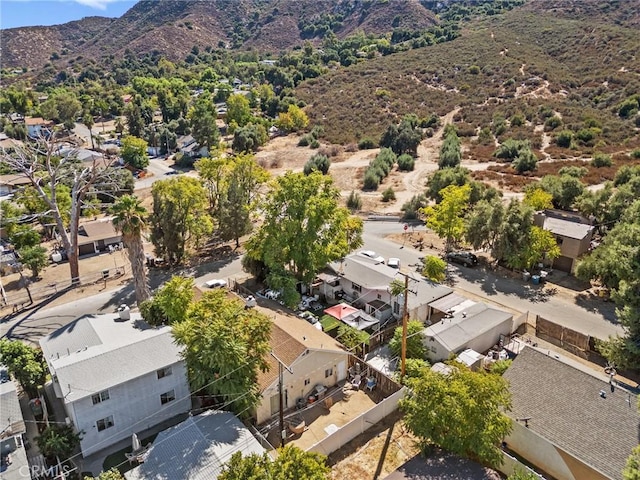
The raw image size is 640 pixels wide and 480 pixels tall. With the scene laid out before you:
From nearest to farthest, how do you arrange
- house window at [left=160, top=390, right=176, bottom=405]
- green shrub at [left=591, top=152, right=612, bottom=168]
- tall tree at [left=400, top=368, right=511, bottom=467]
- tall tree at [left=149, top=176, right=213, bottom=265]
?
1. tall tree at [left=400, top=368, right=511, bottom=467]
2. house window at [left=160, top=390, right=176, bottom=405]
3. tall tree at [left=149, top=176, right=213, bottom=265]
4. green shrub at [left=591, top=152, right=612, bottom=168]

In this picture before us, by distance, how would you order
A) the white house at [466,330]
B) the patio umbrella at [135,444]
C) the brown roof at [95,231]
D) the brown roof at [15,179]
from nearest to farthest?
the patio umbrella at [135,444] < the white house at [466,330] < the brown roof at [95,231] < the brown roof at [15,179]

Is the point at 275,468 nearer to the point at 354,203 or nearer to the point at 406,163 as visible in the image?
the point at 354,203

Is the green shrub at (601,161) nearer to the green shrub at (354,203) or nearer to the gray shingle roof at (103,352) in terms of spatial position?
the green shrub at (354,203)

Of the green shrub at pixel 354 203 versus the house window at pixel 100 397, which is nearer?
the house window at pixel 100 397

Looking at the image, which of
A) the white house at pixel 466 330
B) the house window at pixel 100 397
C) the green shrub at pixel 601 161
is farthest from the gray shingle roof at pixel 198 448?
the green shrub at pixel 601 161

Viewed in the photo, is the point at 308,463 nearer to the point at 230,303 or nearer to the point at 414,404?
the point at 414,404

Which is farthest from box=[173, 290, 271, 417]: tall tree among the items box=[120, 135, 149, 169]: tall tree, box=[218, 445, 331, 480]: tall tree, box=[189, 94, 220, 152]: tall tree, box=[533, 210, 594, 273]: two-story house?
box=[189, 94, 220, 152]: tall tree

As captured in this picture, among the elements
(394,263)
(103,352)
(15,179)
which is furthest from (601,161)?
(15,179)

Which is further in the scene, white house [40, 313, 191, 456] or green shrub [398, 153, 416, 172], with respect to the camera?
green shrub [398, 153, 416, 172]

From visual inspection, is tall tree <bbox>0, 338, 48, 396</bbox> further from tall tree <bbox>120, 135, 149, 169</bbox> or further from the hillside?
the hillside
